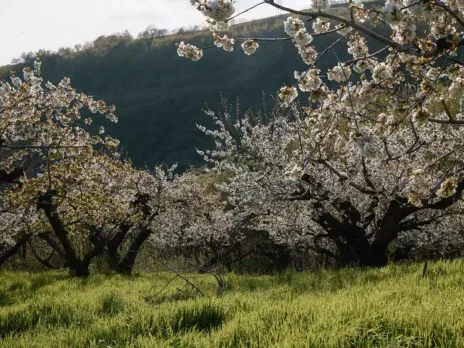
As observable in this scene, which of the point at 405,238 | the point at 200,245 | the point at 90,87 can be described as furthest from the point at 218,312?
the point at 90,87

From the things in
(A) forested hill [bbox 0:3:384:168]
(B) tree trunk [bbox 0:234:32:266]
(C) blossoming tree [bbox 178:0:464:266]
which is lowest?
(B) tree trunk [bbox 0:234:32:266]

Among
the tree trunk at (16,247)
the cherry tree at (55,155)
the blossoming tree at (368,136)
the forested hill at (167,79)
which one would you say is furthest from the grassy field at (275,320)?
the forested hill at (167,79)

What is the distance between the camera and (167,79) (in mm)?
139500

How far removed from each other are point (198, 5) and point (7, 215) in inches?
656

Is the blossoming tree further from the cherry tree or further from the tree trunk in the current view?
the tree trunk

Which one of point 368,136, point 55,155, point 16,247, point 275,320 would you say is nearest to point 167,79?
point 16,247

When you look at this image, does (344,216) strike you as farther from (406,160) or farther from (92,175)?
(92,175)

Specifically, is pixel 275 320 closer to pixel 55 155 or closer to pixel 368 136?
pixel 368 136

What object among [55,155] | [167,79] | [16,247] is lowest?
[16,247]

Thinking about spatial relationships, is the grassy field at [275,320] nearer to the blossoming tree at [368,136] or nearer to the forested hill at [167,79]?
the blossoming tree at [368,136]

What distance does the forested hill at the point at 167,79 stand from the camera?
105000mm

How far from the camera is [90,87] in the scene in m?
132

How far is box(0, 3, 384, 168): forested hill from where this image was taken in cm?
10500

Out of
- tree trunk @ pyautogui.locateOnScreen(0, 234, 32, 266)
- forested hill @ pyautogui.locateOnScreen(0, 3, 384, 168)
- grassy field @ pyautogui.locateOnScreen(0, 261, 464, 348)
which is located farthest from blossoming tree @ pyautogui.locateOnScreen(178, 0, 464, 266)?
forested hill @ pyautogui.locateOnScreen(0, 3, 384, 168)
